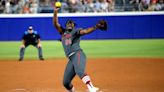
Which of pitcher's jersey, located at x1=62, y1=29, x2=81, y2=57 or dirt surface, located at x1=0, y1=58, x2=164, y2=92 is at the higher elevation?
pitcher's jersey, located at x1=62, y1=29, x2=81, y2=57

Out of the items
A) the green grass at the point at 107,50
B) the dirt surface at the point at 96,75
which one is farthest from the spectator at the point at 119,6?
the dirt surface at the point at 96,75

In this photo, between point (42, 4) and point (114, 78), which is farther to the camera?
point (42, 4)

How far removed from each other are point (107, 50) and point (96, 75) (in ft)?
28.5

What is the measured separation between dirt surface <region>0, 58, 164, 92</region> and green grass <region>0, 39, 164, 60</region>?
2393 millimetres

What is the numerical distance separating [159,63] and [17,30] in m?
14.4

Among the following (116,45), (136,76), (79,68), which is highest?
(79,68)

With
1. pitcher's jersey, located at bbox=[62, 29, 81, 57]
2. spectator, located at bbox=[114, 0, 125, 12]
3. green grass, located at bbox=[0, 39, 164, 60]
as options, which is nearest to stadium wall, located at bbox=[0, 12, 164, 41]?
spectator, located at bbox=[114, 0, 125, 12]

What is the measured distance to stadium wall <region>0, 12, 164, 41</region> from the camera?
29.6 meters

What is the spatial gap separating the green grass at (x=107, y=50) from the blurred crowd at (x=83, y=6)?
7.88ft

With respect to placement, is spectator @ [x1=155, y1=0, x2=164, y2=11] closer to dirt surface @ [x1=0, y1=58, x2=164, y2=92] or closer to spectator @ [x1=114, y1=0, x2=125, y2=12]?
spectator @ [x1=114, y1=0, x2=125, y2=12]

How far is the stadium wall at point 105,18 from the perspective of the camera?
2956 cm

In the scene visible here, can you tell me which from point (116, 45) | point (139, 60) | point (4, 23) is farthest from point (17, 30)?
point (139, 60)

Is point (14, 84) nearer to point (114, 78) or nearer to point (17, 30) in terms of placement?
point (114, 78)

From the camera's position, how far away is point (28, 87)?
1258 cm
